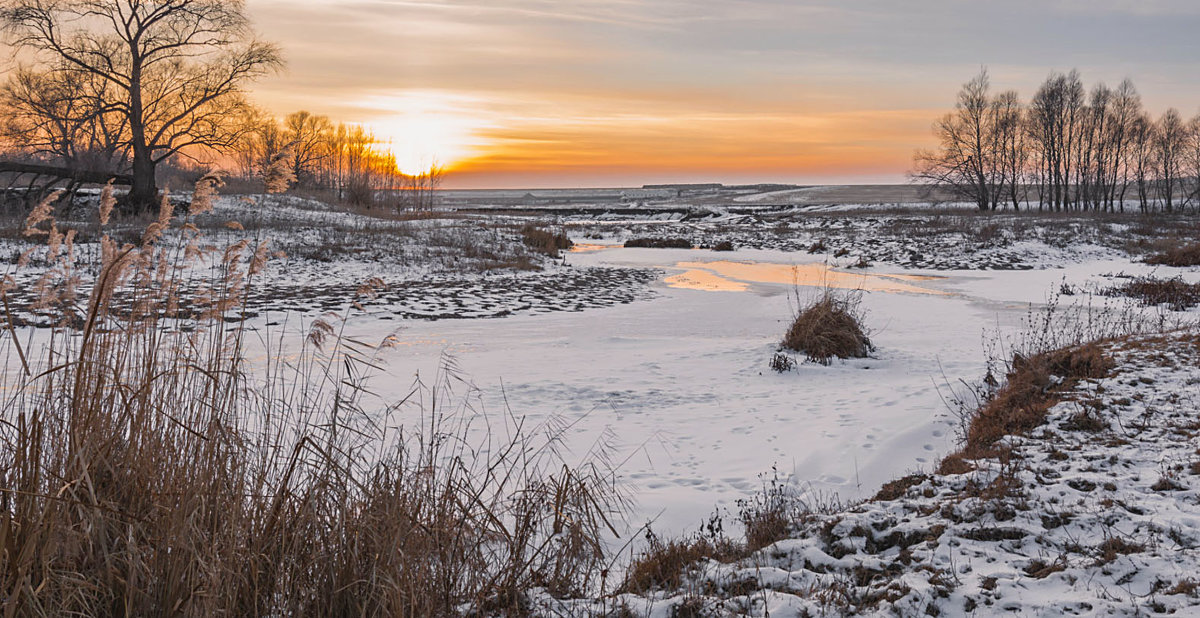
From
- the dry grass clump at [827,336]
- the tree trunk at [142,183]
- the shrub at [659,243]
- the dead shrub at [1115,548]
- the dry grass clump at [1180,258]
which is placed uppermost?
the tree trunk at [142,183]

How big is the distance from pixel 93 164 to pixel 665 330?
2496cm

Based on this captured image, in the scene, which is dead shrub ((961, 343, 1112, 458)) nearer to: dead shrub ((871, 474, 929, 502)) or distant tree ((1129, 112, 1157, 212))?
dead shrub ((871, 474, 929, 502))

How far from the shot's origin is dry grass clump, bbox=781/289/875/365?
383 inches

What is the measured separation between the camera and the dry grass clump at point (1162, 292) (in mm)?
13789

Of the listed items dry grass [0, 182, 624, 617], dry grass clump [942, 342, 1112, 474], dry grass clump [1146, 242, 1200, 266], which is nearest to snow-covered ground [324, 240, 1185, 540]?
dry grass clump [942, 342, 1112, 474]

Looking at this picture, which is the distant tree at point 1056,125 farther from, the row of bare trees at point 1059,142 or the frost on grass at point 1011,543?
the frost on grass at point 1011,543

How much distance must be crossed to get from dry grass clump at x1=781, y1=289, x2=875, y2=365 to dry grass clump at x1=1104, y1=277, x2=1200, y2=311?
7.78m

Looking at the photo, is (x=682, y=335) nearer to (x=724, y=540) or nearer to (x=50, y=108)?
(x=724, y=540)

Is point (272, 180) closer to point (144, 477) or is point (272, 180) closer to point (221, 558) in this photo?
point (144, 477)

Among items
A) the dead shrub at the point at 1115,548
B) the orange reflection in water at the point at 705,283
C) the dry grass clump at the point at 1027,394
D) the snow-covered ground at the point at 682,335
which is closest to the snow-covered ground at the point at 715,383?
the snow-covered ground at the point at 682,335

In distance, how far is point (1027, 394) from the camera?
6.70 meters

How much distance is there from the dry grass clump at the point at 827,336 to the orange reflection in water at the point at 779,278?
787 centimetres

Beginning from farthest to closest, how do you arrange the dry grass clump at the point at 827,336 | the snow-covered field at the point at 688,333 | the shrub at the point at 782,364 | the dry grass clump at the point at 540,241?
1. the dry grass clump at the point at 540,241
2. the dry grass clump at the point at 827,336
3. the shrub at the point at 782,364
4. the snow-covered field at the point at 688,333

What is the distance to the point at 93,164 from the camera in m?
26.1
